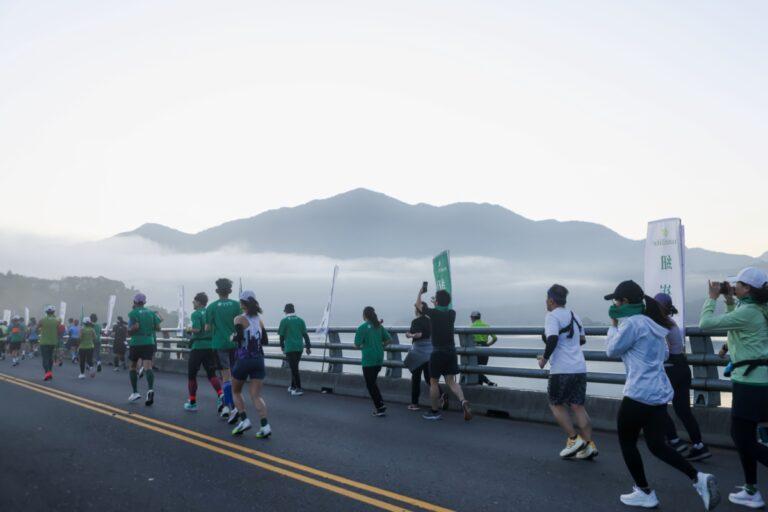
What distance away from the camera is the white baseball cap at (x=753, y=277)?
20.1ft

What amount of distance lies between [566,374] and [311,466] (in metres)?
3.03

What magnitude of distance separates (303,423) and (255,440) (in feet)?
5.78

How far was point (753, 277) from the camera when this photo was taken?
6160mm

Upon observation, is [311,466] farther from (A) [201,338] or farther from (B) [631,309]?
(A) [201,338]

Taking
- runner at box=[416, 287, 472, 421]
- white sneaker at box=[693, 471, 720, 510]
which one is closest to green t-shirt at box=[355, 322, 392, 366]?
runner at box=[416, 287, 472, 421]

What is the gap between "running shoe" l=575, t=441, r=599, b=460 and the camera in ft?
26.2

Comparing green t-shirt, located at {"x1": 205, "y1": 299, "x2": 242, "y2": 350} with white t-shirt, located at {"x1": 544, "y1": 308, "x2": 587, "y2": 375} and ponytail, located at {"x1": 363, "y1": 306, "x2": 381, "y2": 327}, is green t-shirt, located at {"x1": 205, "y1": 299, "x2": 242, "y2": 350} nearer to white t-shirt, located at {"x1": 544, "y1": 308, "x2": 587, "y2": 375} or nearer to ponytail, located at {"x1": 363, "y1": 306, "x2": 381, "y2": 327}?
ponytail, located at {"x1": 363, "y1": 306, "x2": 381, "y2": 327}

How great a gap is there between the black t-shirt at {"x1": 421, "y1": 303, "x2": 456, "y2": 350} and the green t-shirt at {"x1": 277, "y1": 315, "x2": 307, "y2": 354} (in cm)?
563

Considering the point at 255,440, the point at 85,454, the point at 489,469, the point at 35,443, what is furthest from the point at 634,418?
the point at 35,443

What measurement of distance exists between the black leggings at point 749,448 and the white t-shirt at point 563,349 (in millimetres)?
→ 2216

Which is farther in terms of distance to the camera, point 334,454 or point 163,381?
point 163,381

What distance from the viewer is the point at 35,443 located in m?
9.21

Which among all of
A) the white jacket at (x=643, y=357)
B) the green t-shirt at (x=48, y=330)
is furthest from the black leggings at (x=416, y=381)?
the green t-shirt at (x=48, y=330)

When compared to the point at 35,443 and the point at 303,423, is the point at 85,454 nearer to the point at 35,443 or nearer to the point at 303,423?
the point at 35,443
